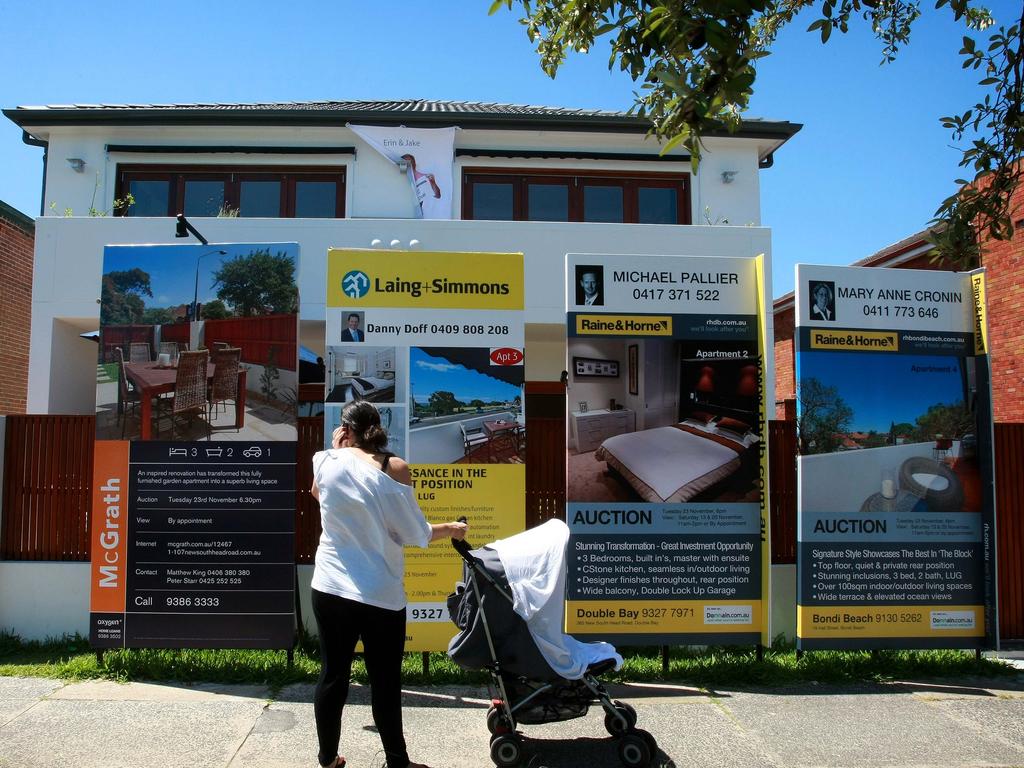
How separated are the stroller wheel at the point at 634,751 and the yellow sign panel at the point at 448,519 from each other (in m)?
1.95

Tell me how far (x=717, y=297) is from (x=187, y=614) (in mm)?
4947

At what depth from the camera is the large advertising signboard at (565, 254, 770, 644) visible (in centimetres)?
611

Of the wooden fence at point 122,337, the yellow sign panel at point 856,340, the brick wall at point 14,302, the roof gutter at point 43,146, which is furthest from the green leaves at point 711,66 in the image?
the brick wall at point 14,302

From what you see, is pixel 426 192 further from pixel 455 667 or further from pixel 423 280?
pixel 455 667

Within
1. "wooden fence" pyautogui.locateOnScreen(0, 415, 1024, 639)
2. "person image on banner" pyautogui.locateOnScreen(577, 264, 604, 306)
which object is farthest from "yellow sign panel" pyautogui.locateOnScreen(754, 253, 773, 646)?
"person image on banner" pyautogui.locateOnScreen(577, 264, 604, 306)

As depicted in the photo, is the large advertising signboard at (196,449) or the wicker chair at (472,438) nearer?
the large advertising signboard at (196,449)

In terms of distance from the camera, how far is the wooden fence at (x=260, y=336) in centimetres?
612

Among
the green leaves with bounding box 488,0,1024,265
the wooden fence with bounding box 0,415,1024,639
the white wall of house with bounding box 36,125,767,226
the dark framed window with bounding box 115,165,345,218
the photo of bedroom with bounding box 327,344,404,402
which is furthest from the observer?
the dark framed window with bounding box 115,165,345,218

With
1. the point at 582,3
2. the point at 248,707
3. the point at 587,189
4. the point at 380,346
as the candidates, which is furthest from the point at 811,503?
the point at 587,189

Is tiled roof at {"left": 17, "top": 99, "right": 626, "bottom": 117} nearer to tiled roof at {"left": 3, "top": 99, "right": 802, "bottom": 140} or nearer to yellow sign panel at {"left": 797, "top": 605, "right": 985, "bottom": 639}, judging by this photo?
tiled roof at {"left": 3, "top": 99, "right": 802, "bottom": 140}

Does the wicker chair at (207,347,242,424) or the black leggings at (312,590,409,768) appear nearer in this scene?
the black leggings at (312,590,409,768)

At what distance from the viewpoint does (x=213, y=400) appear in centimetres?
611

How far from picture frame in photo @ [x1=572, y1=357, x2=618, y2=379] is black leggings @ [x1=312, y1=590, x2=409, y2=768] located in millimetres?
2839

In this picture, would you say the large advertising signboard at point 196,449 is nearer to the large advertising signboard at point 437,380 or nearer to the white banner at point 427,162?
the large advertising signboard at point 437,380
